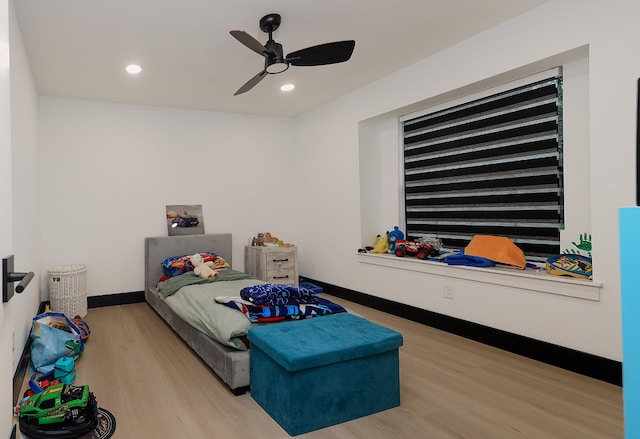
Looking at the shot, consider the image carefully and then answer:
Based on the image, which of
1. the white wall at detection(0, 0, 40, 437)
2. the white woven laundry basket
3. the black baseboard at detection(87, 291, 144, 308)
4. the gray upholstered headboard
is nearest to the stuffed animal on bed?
the gray upholstered headboard

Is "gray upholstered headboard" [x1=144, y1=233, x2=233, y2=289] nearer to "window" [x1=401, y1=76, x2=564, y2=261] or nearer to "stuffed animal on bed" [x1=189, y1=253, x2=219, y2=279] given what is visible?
"stuffed animal on bed" [x1=189, y1=253, x2=219, y2=279]

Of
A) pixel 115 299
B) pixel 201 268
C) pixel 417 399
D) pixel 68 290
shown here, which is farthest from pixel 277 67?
pixel 115 299

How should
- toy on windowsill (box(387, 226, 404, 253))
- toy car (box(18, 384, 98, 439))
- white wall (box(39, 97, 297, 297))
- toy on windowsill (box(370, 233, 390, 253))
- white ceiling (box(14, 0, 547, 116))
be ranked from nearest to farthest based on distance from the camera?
toy car (box(18, 384, 98, 439))
white ceiling (box(14, 0, 547, 116))
toy on windowsill (box(387, 226, 404, 253))
toy on windowsill (box(370, 233, 390, 253))
white wall (box(39, 97, 297, 297))

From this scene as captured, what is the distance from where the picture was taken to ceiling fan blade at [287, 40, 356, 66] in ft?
9.17

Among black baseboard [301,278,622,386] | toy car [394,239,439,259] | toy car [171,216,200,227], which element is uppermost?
toy car [171,216,200,227]

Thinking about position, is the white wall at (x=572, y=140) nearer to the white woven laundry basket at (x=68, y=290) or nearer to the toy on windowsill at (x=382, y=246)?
the toy on windowsill at (x=382, y=246)

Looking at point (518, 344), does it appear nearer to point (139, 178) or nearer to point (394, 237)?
point (394, 237)

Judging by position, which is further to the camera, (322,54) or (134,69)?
(134,69)

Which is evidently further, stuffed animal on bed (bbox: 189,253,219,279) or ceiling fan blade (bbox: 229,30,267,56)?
stuffed animal on bed (bbox: 189,253,219,279)

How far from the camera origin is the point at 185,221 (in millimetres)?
5301

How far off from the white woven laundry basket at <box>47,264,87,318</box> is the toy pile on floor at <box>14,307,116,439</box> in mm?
1420

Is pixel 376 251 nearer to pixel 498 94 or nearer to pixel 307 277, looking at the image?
pixel 307 277

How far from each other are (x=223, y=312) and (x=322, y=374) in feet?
3.50

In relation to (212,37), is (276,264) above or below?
below
